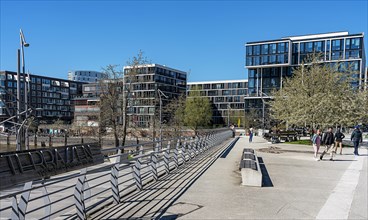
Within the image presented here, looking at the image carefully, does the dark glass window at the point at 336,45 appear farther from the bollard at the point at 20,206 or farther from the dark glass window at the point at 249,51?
the bollard at the point at 20,206

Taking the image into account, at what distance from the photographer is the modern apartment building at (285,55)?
74750mm

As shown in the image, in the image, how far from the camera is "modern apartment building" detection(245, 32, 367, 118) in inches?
2943

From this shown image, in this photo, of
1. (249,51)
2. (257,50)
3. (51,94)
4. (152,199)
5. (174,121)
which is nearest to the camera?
(152,199)

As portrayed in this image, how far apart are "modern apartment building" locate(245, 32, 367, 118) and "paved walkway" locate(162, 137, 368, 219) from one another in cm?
6958

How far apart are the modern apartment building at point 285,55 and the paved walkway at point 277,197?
69575 millimetres

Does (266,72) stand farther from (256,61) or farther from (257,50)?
(257,50)

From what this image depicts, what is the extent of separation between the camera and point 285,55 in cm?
7925

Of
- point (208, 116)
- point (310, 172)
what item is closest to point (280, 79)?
point (208, 116)

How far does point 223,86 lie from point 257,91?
119ft

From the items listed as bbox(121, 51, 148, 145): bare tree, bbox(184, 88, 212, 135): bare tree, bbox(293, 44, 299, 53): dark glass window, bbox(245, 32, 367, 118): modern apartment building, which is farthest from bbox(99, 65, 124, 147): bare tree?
bbox(293, 44, 299, 53): dark glass window

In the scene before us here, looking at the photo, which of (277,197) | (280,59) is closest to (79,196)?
(277,197)

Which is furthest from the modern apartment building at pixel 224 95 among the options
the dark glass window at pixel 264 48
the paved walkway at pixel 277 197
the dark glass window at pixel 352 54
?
the paved walkway at pixel 277 197

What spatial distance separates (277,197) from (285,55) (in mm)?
77135

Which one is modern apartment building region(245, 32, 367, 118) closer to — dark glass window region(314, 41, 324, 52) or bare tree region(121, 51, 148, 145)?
dark glass window region(314, 41, 324, 52)
